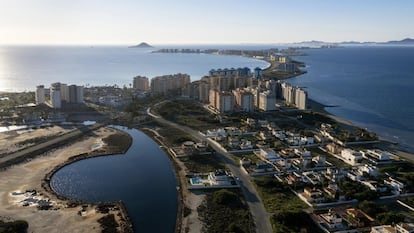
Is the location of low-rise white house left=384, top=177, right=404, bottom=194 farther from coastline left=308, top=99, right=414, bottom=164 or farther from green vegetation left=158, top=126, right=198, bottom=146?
green vegetation left=158, top=126, right=198, bottom=146

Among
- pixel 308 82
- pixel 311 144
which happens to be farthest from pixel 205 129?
pixel 308 82

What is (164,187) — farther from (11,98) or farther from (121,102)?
(11,98)

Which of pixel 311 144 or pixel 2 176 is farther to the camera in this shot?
pixel 311 144

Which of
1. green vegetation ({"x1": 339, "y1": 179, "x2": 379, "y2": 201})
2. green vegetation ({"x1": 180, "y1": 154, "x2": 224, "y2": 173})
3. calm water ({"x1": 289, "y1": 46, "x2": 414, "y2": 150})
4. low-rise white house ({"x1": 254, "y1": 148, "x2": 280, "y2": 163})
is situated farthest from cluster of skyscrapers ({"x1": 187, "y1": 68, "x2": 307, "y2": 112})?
green vegetation ({"x1": 339, "y1": 179, "x2": 379, "y2": 201})

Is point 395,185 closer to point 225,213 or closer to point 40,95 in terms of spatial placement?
point 225,213

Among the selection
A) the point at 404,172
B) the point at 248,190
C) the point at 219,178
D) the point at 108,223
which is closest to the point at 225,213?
the point at 248,190

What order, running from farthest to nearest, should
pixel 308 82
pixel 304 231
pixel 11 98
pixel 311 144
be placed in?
pixel 308 82, pixel 11 98, pixel 311 144, pixel 304 231
